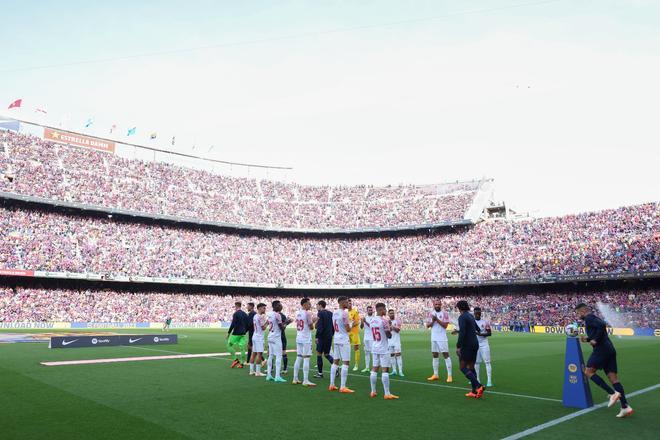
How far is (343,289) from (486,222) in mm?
20036

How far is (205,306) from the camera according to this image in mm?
53531

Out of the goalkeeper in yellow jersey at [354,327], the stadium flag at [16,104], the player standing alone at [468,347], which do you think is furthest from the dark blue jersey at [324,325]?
the stadium flag at [16,104]

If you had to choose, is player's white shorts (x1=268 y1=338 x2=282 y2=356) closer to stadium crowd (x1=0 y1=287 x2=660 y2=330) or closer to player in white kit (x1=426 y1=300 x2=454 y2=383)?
player in white kit (x1=426 y1=300 x2=454 y2=383)

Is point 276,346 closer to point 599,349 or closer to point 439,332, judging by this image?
point 439,332

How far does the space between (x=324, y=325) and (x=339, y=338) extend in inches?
86.5

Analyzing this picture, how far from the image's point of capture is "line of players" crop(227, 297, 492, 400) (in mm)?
10812

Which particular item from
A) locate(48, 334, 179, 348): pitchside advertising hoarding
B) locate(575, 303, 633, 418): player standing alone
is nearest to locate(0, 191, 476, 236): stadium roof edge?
locate(48, 334, 179, 348): pitchside advertising hoarding

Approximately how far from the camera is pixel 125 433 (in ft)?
24.1

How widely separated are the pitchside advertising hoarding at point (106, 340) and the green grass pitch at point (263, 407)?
6645 mm

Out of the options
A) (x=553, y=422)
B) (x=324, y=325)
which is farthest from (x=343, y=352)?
(x=553, y=422)

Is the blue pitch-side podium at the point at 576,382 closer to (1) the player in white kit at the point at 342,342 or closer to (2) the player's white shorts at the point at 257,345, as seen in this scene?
(1) the player in white kit at the point at 342,342

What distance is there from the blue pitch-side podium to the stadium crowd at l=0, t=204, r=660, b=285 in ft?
136

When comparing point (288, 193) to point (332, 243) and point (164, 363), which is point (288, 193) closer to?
point (332, 243)

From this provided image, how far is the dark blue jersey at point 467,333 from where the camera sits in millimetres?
10945
